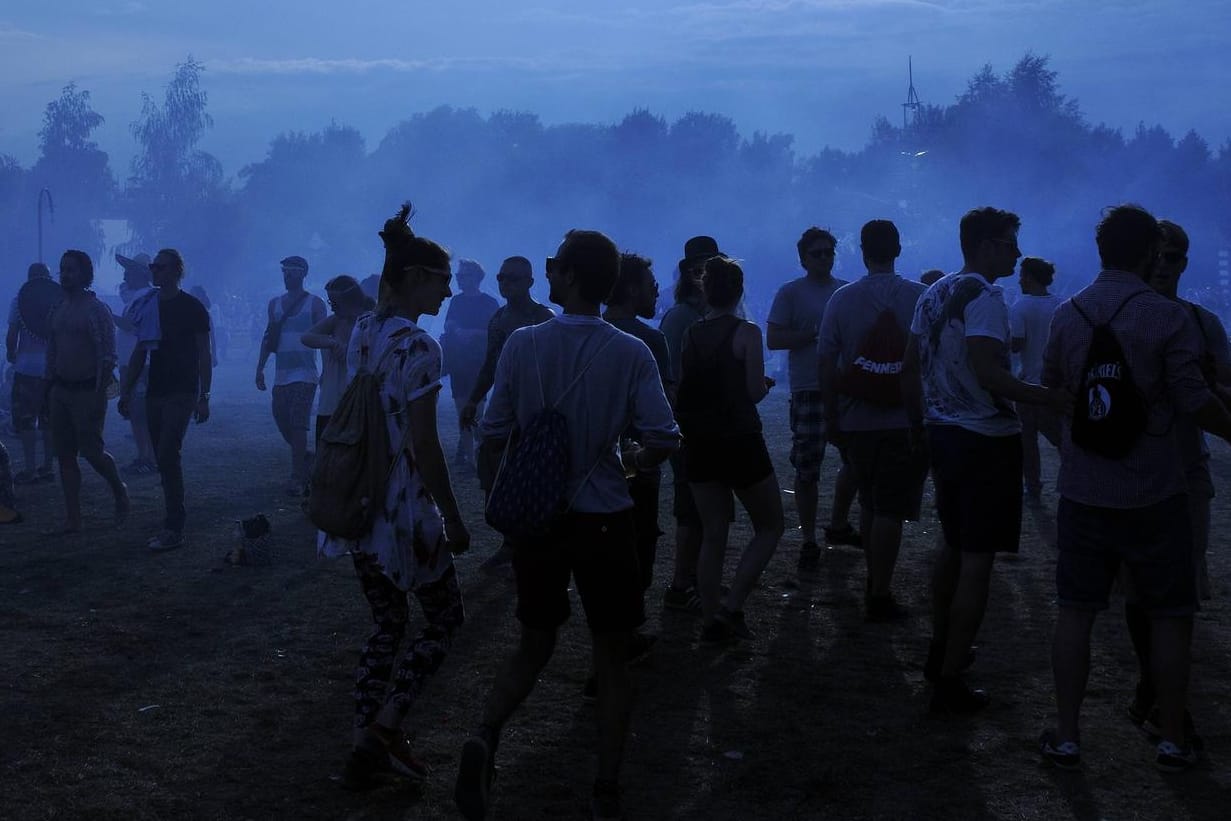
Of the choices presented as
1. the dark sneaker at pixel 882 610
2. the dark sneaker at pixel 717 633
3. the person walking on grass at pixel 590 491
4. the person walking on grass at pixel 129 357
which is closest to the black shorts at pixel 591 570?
the person walking on grass at pixel 590 491

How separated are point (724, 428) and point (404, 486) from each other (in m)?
2.29

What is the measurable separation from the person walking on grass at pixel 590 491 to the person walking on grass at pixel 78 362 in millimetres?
6958

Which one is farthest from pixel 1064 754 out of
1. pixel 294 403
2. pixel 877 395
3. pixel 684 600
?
pixel 294 403

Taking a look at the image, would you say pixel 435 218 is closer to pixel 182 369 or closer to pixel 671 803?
pixel 182 369

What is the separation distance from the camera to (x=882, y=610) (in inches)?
305

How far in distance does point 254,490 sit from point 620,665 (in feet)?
33.3

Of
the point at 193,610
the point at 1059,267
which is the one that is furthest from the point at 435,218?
the point at 193,610

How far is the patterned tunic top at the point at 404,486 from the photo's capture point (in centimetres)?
492

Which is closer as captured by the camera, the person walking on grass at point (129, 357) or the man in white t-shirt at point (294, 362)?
the man in white t-shirt at point (294, 362)

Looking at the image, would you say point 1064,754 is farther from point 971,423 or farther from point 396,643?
point 396,643

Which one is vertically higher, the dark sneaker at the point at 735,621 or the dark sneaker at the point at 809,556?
the dark sneaker at the point at 735,621

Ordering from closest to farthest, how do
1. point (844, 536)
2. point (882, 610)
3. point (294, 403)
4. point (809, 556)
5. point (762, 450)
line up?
point (762, 450)
point (882, 610)
point (809, 556)
point (844, 536)
point (294, 403)

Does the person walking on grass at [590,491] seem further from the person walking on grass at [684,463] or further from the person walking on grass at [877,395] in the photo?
the person walking on grass at [877,395]

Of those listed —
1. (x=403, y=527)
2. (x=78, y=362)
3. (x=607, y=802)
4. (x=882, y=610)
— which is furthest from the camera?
(x=78, y=362)
